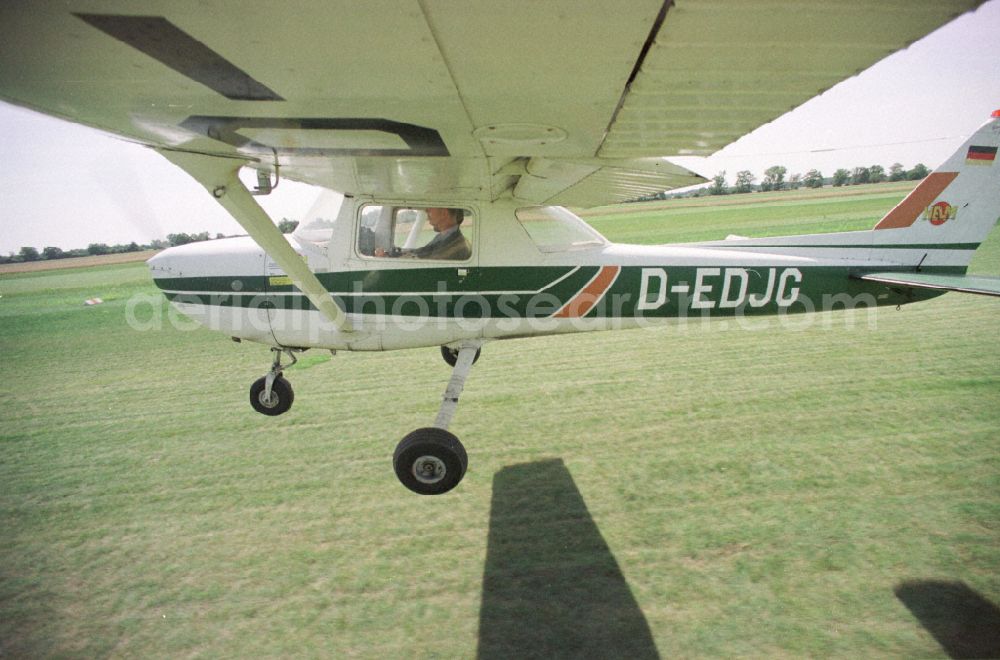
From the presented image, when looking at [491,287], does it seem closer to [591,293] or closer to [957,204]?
[591,293]

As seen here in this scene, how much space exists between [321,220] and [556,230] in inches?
79.5

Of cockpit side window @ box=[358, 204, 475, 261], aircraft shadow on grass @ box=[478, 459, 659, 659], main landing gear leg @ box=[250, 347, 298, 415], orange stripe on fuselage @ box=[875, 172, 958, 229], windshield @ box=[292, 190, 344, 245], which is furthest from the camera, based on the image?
main landing gear leg @ box=[250, 347, 298, 415]

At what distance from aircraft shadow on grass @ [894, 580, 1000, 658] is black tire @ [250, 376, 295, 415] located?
15.8 ft

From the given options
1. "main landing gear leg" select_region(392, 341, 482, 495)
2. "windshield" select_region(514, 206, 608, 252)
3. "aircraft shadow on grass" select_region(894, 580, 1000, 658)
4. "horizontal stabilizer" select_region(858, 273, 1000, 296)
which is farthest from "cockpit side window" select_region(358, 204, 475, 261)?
"horizontal stabilizer" select_region(858, 273, 1000, 296)

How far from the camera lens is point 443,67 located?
1.27m

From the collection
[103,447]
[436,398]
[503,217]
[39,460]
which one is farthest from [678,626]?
[39,460]

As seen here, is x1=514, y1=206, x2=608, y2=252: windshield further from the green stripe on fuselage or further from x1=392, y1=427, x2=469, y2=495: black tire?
x1=392, y1=427, x2=469, y2=495: black tire

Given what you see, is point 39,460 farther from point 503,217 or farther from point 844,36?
point 844,36

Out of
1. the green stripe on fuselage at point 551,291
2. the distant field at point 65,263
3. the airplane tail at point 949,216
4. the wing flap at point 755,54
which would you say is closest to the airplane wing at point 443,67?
the wing flap at point 755,54

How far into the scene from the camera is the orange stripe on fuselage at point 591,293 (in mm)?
4090

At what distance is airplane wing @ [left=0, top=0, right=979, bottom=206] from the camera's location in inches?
39.8

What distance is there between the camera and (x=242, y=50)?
3.87 feet

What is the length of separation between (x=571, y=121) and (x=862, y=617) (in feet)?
8.62

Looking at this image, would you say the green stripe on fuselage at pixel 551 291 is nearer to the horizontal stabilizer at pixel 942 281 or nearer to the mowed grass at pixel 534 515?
the horizontal stabilizer at pixel 942 281
